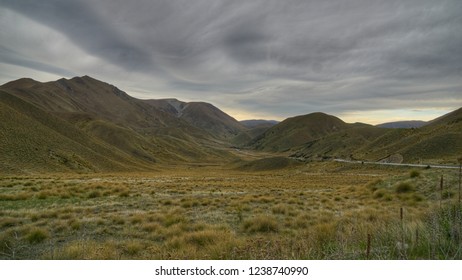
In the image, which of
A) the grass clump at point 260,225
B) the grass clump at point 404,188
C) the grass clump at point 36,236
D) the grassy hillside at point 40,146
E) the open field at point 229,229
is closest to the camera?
the open field at point 229,229

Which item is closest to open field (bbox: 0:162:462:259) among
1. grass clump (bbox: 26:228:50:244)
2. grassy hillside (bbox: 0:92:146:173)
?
grass clump (bbox: 26:228:50:244)

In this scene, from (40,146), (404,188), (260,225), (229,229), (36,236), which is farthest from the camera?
(40,146)

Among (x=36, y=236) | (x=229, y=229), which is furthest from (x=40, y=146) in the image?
(x=229, y=229)

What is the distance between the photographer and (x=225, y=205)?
55.6 ft

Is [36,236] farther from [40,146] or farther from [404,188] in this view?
[40,146]

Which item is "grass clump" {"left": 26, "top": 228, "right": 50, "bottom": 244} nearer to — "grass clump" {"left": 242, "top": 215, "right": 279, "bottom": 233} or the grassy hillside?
"grass clump" {"left": 242, "top": 215, "right": 279, "bottom": 233}

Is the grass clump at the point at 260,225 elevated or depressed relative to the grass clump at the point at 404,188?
depressed

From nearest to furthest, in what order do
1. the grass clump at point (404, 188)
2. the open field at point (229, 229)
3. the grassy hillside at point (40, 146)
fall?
the open field at point (229, 229) → the grass clump at point (404, 188) → the grassy hillside at point (40, 146)

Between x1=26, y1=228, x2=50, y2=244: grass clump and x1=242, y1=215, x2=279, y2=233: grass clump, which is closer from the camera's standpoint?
x1=26, y1=228, x2=50, y2=244: grass clump

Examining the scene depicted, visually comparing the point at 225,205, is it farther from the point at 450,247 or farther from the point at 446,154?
the point at 446,154

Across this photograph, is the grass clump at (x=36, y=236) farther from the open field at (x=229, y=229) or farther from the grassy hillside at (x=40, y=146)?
the grassy hillside at (x=40, y=146)

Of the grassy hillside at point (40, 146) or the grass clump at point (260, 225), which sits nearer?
the grass clump at point (260, 225)

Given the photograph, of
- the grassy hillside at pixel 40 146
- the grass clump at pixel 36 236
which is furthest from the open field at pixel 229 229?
the grassy hillside at pixel 40 146

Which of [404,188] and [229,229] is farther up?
[404,188]
